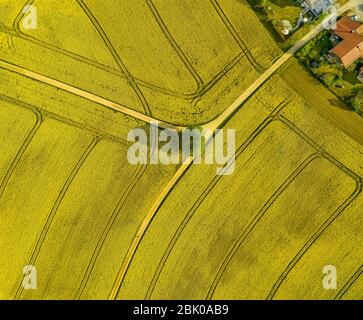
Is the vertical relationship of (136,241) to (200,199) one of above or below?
below

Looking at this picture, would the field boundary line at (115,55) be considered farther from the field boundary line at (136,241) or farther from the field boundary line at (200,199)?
the field boundary line at (200,199)

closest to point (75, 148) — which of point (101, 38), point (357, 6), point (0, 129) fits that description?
point (0, 129)

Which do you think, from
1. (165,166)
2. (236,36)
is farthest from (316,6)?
(165,166)

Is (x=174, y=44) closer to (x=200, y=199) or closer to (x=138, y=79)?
(x=138, y=79)

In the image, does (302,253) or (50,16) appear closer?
(302,253)

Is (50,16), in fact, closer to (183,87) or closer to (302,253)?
(183,87)

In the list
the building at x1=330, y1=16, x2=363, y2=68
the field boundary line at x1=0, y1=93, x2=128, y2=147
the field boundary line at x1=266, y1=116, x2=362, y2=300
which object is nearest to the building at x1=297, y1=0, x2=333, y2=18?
the building at x1=330, y1=16, x2=363, y2=68
